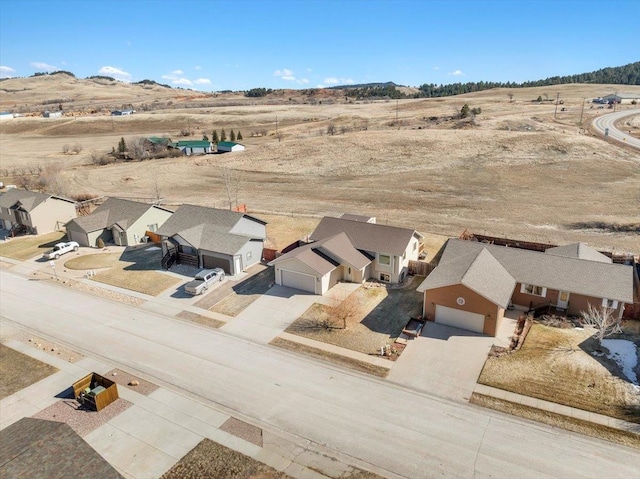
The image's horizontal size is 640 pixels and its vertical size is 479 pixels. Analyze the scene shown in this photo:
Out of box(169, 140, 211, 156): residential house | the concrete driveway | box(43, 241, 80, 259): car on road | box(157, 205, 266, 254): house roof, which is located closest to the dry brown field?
box(169, 140, 211, 156): residential house

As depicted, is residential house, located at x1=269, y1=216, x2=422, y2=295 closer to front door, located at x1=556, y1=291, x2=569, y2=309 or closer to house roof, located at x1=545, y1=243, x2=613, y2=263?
front door, located at x1=556, y1=291, x2=569, y2=309

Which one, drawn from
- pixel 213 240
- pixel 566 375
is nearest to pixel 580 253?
pixel 566 375

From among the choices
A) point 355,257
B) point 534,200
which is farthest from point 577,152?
point 355,257

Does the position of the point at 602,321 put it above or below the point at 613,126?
below

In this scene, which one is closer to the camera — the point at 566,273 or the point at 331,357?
the point at 331,357

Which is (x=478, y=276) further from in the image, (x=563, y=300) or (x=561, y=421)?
(x=561, y=421)

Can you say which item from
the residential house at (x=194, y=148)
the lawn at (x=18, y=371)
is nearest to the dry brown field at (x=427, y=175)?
the residential house at (x=194, y=148)
